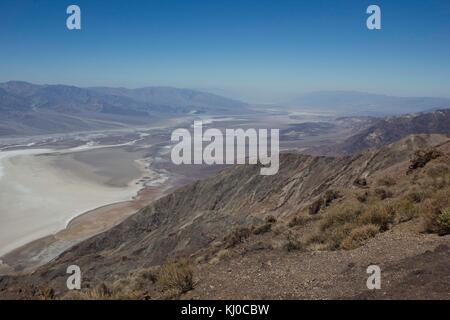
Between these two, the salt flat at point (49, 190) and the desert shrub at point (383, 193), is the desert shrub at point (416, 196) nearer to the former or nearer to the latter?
the desert shrub at point (383, 193)

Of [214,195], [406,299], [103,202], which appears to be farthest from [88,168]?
[406,299]


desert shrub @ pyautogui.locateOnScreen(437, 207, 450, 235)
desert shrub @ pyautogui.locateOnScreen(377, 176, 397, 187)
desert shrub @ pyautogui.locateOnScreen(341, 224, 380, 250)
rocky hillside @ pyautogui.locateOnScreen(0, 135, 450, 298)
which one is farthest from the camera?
desert shrub @ pyautogui.locateOnScreen(377, 176, 397, 187)

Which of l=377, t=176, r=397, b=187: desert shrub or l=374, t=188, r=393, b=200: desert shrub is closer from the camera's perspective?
l=374, t=188, r=393, b=200: desert shrub

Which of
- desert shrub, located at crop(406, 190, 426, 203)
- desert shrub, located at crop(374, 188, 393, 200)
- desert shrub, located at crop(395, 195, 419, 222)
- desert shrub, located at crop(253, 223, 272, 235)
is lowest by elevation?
desert shrub, located at crop(253, 223, 272, 235)

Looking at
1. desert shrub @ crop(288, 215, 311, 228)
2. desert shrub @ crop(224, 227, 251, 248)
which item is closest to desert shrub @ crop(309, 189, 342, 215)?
desert shrub @ crop(288, 215, 311, 228)

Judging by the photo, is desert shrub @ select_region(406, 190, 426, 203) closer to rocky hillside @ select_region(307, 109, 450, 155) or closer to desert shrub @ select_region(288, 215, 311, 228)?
desert shrub @ select_region(288, 215, 311, 228)

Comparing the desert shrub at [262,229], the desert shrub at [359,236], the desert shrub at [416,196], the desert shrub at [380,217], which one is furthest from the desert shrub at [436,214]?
the desert shrub at [262,229]

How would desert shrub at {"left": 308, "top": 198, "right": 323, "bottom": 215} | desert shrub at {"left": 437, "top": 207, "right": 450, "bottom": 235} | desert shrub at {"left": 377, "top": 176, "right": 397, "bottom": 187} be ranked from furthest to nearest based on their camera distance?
desert shrub at {"left": 308, "top": 198, "right": 323, "bottom": 215}, desert shrub at {"left": 377, "top": 176, "right": 397, "bottom": 187}, desert shrub at {"left": 437, "top": 207, "right": 450, "bottom": 235}
